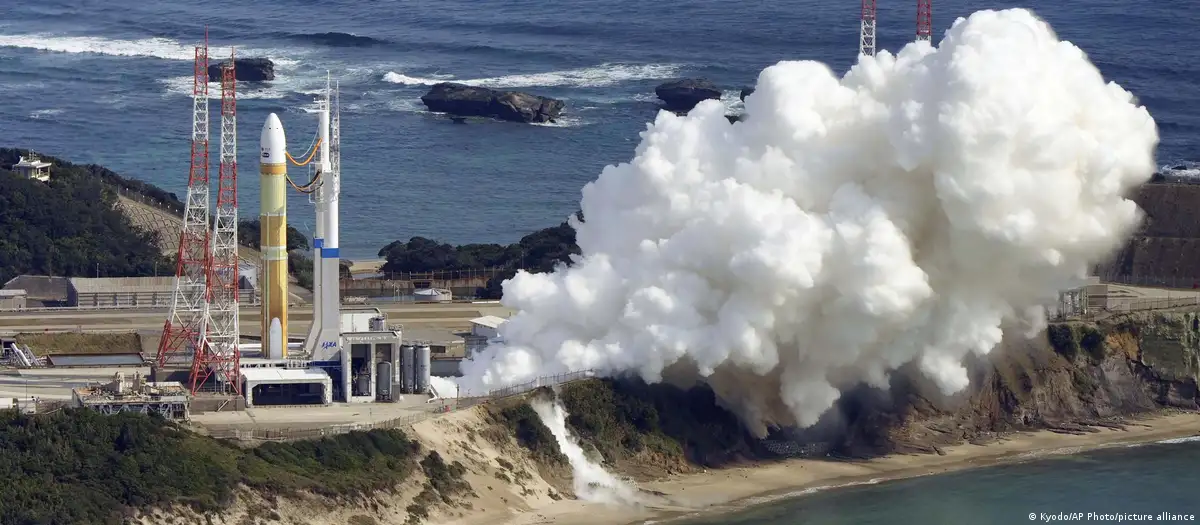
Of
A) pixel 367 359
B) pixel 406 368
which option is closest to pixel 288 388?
pixel 367 359

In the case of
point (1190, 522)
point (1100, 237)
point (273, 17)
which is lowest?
point (1190, 522)

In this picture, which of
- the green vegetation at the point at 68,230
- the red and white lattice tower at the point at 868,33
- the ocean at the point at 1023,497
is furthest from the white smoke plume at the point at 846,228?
the green vegetation at the point at 68,230

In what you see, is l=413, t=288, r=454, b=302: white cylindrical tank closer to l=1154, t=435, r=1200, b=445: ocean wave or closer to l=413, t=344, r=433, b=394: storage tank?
l=413, t=344, r=433, b=394: storage tank

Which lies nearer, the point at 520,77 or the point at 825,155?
the point at 825,155

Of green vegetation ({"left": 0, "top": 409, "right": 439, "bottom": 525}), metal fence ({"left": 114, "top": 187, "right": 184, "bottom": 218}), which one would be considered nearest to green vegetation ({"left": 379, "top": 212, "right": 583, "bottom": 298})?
metal fence ({"left": 114, "top": 187, "right": 184, "bottom": 218})

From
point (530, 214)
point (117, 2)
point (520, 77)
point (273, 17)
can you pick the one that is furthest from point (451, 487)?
point (117, 2)

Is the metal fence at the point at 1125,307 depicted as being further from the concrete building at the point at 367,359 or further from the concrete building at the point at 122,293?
the concrete building at the point at 122,293

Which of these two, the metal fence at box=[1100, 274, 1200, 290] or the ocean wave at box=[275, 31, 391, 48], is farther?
the ocean wave at box=[275, 31, 391, 48]

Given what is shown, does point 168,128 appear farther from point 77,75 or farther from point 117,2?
point 117,2
